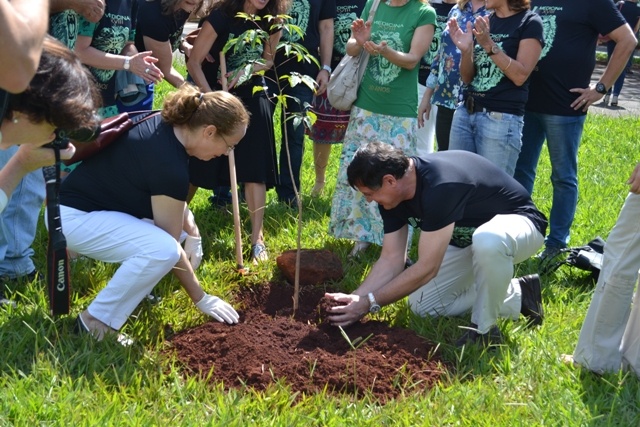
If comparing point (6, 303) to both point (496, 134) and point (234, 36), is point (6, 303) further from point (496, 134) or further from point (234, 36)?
point (496, 134)

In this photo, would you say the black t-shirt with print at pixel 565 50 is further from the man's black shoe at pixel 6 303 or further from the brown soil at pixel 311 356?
the man's black shoe at pixel 6 303

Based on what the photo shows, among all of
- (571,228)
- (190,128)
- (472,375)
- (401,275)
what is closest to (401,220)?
(401,275)

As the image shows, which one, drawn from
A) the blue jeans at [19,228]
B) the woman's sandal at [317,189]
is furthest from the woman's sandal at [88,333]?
the woman's sandal at [317,189]

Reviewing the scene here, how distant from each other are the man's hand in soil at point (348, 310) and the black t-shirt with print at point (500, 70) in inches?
70.4

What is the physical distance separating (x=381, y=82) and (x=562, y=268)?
1721 millimetres

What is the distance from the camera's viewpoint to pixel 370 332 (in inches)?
172

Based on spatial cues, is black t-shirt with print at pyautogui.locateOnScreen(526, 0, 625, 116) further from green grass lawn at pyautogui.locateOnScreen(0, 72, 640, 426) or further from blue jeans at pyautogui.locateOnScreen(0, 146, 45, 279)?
blue jeans at pyautogui.locateOnScreen(0, 146, 45, 279)

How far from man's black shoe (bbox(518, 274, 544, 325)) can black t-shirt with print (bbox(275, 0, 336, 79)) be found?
2298 mm

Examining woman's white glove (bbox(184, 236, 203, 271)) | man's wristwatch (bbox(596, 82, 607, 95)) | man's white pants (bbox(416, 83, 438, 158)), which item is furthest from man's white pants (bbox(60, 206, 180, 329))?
man's wristwatch (bbox(596, 82, 607, 95))

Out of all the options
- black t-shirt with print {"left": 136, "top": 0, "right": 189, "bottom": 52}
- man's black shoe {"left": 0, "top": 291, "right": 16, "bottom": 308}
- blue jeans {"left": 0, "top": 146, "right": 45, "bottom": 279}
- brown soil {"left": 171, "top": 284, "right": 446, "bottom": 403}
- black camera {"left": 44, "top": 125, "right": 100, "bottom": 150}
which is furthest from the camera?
black t-shirt with print {"left": 136, "top": 0, "right": 189, "bottom": 52}

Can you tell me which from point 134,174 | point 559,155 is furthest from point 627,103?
point 134,174

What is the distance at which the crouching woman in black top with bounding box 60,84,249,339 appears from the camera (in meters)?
4.09

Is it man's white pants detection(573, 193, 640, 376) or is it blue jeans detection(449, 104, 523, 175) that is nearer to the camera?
man's white pants detection(573, 193, 640, 376)

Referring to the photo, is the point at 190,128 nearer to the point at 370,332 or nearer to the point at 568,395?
the point at 370,332
